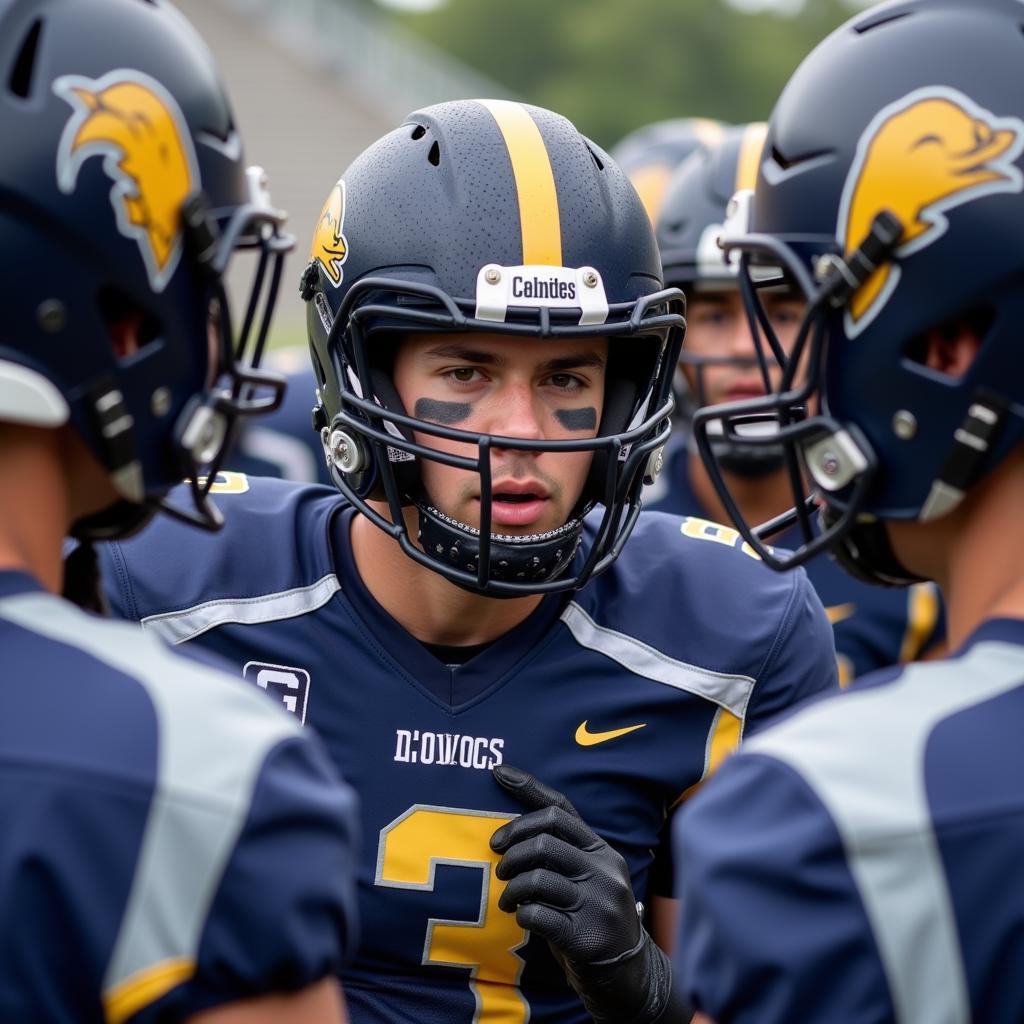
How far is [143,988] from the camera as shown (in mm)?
1560

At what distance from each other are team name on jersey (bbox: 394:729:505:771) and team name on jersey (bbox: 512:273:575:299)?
70cm

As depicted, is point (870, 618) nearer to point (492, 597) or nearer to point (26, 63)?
point (492, 597)

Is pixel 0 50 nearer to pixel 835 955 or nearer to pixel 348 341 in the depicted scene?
pixel 348 341

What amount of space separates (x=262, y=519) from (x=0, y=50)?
4.12 ft

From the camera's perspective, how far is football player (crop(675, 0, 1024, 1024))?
1.60 metres

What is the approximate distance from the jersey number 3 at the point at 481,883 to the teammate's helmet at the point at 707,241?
193 centimetres

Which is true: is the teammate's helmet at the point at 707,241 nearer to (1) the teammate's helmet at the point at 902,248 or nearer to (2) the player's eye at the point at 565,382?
(2) the player's eye at the point at 565,382

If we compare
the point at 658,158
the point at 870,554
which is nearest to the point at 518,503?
the point at 870,554

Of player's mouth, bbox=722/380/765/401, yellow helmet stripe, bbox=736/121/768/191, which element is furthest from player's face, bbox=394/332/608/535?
yellow helmet stripe, bbox=736/121/768/191

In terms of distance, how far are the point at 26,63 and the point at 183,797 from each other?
0.78 m

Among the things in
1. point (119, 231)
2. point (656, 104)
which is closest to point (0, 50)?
point (119, 231)

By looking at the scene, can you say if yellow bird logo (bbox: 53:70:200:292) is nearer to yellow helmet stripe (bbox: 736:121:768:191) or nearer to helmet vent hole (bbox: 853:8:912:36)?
helmet vent hole (bbox: 853:8:912:36)

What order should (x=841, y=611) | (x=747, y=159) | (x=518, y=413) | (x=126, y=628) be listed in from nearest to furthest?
(x=126, y=628)
(x=518, y=413)
(x=841, y=611)
(x=747, y=159)

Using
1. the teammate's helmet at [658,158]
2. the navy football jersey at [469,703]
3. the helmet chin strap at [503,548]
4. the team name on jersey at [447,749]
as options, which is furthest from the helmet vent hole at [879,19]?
the teammate's helmet at [658,158]
